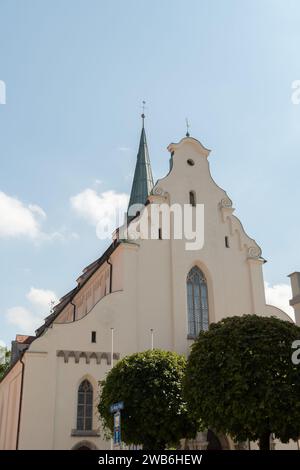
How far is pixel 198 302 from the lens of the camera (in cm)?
3622

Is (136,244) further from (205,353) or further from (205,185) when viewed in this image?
(205,353)

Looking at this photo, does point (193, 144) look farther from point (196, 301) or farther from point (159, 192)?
point (196, 301)

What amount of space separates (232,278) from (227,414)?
1774 cm

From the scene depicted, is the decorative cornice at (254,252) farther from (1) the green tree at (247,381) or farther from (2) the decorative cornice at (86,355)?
(1) the green tree at (247,381)

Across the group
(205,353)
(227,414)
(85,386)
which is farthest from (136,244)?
(227,414)

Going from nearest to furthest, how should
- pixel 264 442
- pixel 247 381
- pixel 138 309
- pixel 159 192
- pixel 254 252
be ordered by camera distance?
pixel 247 381, pixel 264 442, pixel 138 309, pixel 159 192, pixel 254 252

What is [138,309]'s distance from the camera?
33.8 m

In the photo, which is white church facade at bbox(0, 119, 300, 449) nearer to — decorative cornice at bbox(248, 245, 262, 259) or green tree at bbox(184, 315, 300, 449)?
decorative cornice at bbox(248, 245, 262, 259)

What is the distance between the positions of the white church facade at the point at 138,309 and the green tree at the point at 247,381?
4.52 meters

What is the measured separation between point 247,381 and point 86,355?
13.1 metres

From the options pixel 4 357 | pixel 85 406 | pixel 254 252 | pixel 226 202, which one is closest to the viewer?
pixel 85 406

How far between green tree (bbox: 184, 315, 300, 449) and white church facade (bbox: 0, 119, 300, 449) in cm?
452

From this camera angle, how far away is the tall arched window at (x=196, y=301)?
116ft

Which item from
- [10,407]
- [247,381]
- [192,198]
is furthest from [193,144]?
[247,381]
